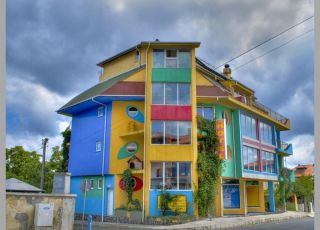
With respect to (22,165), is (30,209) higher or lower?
lower

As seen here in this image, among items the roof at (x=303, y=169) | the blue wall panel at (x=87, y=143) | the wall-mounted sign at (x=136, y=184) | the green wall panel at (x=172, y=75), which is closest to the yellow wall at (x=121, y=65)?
the green wall panel at (x=172, y=75)

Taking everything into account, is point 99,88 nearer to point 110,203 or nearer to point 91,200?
point 91,200

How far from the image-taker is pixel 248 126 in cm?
3044

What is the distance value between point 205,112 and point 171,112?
4069mm

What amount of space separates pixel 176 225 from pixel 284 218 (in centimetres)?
1240

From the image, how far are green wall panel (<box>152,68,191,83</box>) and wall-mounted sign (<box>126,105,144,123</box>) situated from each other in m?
3.11

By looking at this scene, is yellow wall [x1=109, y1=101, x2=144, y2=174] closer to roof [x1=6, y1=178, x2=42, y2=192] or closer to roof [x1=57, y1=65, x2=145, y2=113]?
roof [x1=57, y1=65, x2=145, y2=113]

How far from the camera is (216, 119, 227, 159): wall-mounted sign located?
24766 millimetres

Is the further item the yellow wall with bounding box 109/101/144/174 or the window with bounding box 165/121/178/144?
the yellow wall with bounding box 109/101/144/174

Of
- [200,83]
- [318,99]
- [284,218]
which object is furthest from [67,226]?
[284,218]

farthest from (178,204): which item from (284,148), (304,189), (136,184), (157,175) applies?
(304,189)

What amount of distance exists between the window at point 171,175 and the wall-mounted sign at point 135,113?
4258 millimetres

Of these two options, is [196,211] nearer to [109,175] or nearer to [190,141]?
[190,141]

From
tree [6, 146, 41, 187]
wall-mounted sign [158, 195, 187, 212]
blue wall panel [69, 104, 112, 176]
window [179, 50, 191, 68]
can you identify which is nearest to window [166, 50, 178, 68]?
window [179, 50, 191, 68]
